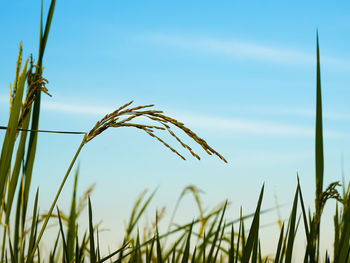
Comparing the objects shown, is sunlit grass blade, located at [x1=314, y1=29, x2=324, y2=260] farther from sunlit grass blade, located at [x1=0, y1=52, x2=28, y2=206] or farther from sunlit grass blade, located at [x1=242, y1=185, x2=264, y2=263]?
sunlit grass blade, located at [x1=0, y1=52, x2=28, y2=206]

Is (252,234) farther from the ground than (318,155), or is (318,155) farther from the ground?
(318,155)

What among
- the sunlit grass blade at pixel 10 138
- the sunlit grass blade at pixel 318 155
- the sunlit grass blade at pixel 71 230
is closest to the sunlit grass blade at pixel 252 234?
the sunlit grass blade at pixel 318 155

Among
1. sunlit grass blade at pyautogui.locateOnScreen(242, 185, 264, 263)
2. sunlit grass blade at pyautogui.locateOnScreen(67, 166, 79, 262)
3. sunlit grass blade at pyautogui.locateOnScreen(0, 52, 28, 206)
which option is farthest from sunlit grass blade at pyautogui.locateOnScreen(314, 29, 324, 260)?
sunlit grass blade at pyautogui.locateOnScreen(67, 166, 79, 262)

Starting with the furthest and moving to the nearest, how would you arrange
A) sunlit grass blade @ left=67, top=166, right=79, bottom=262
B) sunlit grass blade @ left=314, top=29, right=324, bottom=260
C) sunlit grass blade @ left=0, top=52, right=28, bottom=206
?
1. sunlit grass blade @ left=67, top=166, right=79, bottom=262
2. sunlit grass blade @ left=314, top=29, right=324, bottom=260
3. sunlit grass blade @ left=0, top=52, right=28, bottom=206

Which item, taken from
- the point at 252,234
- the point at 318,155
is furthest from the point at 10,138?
the point at 318,155

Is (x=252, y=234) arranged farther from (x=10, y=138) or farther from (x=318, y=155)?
(x=10, y=138)

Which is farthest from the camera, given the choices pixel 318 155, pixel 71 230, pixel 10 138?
pixel 71 230

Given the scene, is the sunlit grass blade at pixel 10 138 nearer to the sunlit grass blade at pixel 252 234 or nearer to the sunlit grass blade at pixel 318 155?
the sunlit grass blade at pixel 252 234

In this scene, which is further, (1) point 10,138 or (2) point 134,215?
(2) point 134,215

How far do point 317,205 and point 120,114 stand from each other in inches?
29.8

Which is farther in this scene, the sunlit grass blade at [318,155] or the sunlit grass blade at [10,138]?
the sunlit grass blade at [318,155]

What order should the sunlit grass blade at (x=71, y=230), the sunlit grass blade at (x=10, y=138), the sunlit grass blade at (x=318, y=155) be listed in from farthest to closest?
1. the sunlit grass blade at (x=71, y=230)
2. the sunlit grass blade at (x=318, y=155)
3. the sunlit grass blade at (x=10, y=138)

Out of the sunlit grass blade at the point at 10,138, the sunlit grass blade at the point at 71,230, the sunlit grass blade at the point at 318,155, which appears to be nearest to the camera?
the sunlit grass blade at the point at 10,138

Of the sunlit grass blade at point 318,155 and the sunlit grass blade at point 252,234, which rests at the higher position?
the sunlit grass blade at point 318,155
